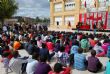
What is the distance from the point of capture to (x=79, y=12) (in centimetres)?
4778

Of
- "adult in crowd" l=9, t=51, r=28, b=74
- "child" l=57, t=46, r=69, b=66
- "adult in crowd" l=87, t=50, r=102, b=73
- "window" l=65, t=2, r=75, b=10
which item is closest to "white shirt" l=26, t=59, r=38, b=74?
"adult in crowd" l=9, t=51, r=28, b=74

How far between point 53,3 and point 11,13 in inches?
757

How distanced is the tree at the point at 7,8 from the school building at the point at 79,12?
38.5 feet

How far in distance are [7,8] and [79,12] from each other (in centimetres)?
1460

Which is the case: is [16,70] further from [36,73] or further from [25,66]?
[36,73]

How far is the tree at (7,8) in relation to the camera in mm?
39812

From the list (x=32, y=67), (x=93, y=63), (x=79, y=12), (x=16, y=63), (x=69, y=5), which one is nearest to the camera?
(x=32, y=67)

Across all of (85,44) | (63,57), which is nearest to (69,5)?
(85,44)

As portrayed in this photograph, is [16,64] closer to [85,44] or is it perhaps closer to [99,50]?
[99,50]

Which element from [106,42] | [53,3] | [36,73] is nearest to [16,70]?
[36,73]

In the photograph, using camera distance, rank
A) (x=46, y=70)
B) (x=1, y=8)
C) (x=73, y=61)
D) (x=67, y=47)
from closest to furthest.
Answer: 1. (x=46, y=70)
2. (x=73, y=61)
3. (x=67, y=47)
4. (x=1, y=8)

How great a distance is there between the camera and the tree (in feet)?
131

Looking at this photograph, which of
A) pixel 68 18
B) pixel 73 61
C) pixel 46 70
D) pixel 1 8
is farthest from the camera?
pixel 68 18

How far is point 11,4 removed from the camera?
40.6m
